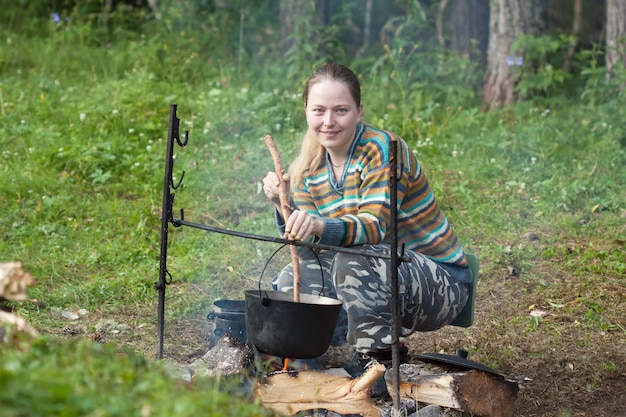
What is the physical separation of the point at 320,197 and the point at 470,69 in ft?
16.0

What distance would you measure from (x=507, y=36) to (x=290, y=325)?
5601mm

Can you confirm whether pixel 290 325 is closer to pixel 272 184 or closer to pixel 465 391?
pixel 272 184

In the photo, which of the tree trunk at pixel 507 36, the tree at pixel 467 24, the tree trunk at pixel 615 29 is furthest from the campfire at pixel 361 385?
the tree at pixel 467 24

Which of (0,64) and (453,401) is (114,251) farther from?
(0,64)

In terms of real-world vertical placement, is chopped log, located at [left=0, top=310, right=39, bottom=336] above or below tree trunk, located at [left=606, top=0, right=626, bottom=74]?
below

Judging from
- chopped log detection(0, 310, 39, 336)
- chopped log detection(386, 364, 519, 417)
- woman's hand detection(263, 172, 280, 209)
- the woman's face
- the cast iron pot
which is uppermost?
the woman's face

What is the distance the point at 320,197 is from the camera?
4062mm

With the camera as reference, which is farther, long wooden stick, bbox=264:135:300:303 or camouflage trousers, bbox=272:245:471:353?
camouflage trousers, bbox=272:245:471:353

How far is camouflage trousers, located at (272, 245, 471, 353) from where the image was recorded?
12.3 feet

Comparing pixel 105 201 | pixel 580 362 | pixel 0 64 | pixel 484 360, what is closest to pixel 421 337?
pixel 484 360

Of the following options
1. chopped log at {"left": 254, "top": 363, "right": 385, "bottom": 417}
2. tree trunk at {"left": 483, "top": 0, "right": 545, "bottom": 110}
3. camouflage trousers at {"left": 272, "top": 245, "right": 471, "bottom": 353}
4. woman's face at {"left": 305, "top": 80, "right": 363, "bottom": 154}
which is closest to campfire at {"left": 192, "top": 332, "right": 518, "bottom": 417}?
chopped log at {"left": 254, "top": 363, "right": 385, "bottom": 417}

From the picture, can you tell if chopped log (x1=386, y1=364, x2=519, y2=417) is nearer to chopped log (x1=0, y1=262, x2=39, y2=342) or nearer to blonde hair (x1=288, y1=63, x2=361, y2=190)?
blonde hair (x1=288, y1=63, x2=361, y2=190)

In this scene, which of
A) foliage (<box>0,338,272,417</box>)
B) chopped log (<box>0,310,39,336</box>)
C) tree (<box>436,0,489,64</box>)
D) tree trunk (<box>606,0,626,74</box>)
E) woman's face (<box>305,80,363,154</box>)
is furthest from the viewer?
tree (<box>436,0,489,64</box>)

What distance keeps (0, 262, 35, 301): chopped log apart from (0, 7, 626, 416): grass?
1.63m
